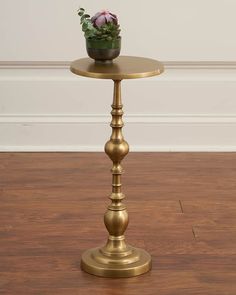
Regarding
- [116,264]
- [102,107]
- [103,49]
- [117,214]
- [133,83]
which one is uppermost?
[103,49]

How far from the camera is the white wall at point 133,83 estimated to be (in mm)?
4586

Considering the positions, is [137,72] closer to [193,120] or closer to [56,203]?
[56,203]

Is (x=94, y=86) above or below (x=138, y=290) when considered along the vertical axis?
above

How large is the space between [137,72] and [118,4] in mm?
1810

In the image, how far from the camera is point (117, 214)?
3.06 m

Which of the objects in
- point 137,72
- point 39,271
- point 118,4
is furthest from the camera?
point 118,4

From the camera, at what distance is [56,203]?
12.5 ft

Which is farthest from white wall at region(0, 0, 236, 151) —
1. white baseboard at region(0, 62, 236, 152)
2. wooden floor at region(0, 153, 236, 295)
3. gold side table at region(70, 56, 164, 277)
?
gold side table at region(70, 56, 164, 277)

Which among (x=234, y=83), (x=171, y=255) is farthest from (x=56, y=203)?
(x=234, y=83)

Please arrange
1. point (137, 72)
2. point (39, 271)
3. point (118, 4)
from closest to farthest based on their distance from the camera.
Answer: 1. point (137, 72)
2. point (39, 271)
3. point (118, 4)

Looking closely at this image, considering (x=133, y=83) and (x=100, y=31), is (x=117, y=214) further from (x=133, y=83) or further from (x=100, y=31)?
(x=133, y=83)

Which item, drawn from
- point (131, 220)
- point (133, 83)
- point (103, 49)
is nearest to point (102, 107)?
point (133, 83)

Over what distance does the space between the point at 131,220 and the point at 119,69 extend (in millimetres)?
923

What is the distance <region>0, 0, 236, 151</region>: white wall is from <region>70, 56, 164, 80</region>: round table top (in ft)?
5.23
